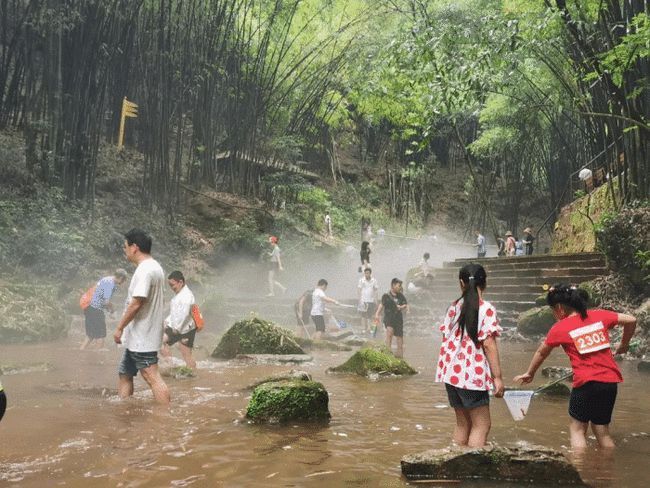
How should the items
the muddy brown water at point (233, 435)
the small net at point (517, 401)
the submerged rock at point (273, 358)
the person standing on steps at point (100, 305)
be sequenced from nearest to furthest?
1. the muddy brown water at point (233, 435)
2. the small net at point (517, 401)
3. the submerged rock at point (273, 358)
4. the person standing on steps at point (100, 305)

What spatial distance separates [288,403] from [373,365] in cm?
276

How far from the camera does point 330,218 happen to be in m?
24.5

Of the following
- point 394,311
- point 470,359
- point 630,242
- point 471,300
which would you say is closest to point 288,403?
point 470,359

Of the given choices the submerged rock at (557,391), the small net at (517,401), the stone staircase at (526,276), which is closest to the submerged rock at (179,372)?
the submerged rock at (557,391)

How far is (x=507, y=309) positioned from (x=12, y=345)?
32.4ft

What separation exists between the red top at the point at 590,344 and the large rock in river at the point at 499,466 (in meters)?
0.79

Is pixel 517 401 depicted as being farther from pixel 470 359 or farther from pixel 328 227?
pixel 328 227

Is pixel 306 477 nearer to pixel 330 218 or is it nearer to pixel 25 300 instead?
pixel 25 300

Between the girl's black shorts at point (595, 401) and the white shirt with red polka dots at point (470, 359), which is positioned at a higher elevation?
the white shirt with red polka dots at point (470, 359)

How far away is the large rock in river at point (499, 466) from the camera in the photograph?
2.91 metres

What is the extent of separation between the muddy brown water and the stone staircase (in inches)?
251

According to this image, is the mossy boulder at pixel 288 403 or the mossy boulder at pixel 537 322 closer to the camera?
the mossy boulder at pixel 288 403

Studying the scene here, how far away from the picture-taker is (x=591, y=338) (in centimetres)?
358

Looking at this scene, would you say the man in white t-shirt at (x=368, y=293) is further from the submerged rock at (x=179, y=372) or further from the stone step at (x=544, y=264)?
the submerged rock at (x=179, y=372)
